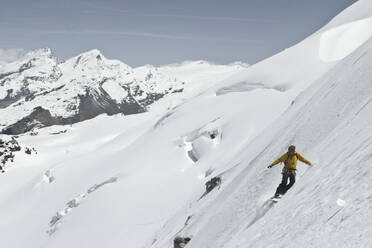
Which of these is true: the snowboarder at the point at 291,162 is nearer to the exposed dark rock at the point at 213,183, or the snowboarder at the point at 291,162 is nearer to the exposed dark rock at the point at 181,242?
the exposed dark rock at the point at 181,242

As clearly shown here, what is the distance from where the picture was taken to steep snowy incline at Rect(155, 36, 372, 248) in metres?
7.22

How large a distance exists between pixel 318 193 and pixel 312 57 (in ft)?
181

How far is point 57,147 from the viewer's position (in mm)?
121062

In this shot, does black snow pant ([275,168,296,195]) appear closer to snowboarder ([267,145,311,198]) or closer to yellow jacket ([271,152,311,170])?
snowboarder ([267,145,311,198])

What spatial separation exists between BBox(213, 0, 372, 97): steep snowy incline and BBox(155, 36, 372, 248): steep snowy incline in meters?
34.4

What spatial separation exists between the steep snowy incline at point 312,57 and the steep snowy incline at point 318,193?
1355 inches

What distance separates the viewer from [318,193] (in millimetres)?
9039

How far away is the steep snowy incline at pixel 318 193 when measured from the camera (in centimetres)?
722

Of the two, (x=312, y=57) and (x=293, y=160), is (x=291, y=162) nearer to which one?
(x=293, y=160)

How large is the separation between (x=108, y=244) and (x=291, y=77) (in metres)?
38.0

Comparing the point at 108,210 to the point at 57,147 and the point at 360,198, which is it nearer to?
the point at 360,198

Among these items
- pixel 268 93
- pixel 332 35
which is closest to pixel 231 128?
pixel 268 93

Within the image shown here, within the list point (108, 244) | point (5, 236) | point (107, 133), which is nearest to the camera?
point (108, 244)

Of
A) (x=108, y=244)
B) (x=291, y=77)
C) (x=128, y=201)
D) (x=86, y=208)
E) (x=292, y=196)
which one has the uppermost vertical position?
(x=291, y=77)
